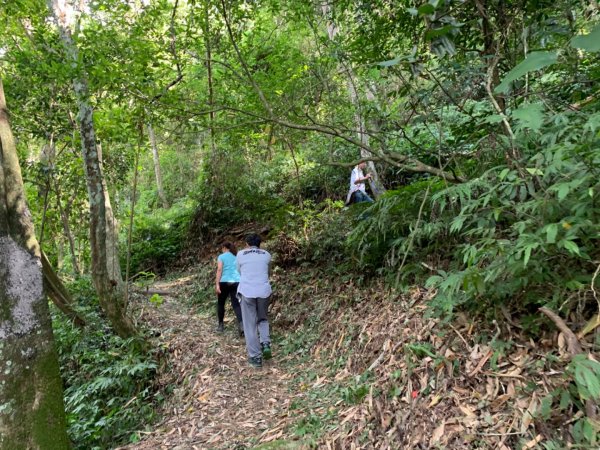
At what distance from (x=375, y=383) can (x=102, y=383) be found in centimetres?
449

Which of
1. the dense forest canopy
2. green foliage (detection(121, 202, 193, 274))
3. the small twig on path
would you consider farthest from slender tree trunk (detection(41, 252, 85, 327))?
the small twig on path

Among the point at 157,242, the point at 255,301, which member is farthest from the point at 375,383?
the point at 157,242

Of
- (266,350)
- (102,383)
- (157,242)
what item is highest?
A: (157,242)

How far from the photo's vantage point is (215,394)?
17.4 feet

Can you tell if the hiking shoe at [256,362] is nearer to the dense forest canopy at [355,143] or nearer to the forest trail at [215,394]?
the forest trail at [215,394]

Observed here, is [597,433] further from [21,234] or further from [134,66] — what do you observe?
[134,66]

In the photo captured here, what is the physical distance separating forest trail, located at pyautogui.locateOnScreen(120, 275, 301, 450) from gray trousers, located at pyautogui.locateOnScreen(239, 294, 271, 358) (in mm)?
301

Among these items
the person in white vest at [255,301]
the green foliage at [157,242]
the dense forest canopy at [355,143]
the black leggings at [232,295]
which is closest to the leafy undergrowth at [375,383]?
the dense forest canopy at [355,143]

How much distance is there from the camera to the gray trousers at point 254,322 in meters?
6.01

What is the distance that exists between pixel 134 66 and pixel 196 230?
711cm

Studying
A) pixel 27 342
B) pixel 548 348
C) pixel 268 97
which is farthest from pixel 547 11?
pixel 27 342

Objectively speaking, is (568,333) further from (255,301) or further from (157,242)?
(157,242)

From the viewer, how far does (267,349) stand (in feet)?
20.0

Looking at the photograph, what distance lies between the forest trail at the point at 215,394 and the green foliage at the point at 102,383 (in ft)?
1.11
